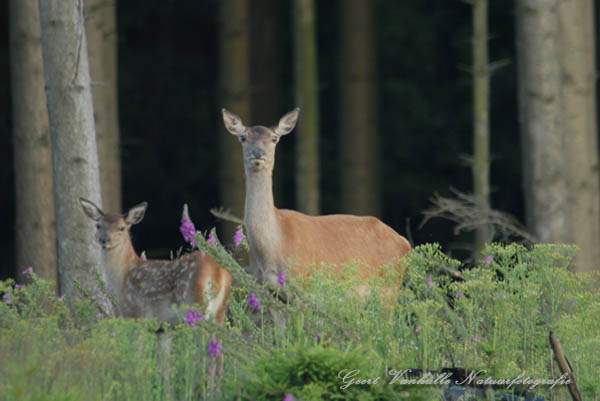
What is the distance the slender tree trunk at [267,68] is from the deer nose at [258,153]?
11003mm

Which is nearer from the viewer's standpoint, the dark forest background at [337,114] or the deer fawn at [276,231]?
the deer fawn at [276,231]

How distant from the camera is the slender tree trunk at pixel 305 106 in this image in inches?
637

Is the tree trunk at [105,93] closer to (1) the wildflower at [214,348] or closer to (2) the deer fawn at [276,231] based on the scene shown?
(2) the deer fawn at [276,231]

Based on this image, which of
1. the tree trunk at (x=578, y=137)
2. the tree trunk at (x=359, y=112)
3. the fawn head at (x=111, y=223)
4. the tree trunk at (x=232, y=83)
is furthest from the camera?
the tree trunk at (x=359, y=112)

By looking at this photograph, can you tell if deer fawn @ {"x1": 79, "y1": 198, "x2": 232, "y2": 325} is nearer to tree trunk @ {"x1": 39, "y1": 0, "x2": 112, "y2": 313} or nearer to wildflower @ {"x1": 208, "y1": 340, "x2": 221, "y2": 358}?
wildflower @ {"x1": 208, "y1": 340, "x2": 221, "y2": 358}

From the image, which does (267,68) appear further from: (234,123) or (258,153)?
(258,153)

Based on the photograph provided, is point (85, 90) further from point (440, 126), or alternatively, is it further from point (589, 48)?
point (440, 126)

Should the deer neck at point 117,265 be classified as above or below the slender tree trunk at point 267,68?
below

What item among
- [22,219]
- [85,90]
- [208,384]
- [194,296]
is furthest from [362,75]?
[208,384]

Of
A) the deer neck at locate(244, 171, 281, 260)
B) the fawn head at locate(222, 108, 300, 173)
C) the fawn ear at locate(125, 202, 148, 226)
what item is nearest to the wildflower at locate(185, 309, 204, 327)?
the fawn ear at locate(125, 202, 148, 226)

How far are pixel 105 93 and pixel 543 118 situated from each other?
5.58 metres

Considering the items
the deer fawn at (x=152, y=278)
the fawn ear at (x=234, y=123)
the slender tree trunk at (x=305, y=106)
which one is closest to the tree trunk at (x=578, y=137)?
the slender tree trunk at (x=305, y=106)

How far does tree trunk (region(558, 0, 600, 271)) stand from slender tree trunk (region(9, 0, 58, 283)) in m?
6.39

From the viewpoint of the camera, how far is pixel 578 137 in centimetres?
1402
